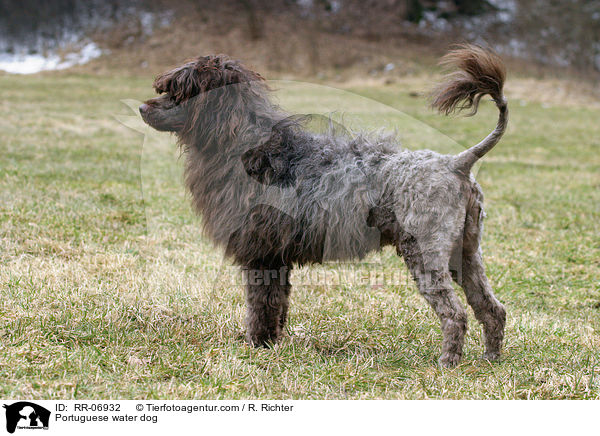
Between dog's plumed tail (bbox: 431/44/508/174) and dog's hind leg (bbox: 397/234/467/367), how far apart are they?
1.89ft

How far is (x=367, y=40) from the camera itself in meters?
32.4

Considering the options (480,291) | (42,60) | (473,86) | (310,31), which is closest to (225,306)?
(480,291)

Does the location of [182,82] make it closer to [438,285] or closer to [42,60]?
[438,285]

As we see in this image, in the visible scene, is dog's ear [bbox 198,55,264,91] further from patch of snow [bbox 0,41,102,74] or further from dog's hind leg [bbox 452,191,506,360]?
patch of snow [bbox 0,41,102,74]

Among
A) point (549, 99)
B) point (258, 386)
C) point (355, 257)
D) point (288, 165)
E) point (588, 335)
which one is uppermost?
point (288, 165)

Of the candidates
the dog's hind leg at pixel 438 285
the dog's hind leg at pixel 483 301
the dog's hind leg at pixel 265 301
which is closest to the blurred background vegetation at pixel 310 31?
the dog's hind leg at pixel 483 301

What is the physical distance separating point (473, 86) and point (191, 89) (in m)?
1.81

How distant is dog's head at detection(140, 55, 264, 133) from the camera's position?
3850 millimetres

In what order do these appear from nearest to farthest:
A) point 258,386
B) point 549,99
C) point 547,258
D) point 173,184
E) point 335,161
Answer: point 258,386
point 335,161
point 547,258
point 173,184
point 549,99

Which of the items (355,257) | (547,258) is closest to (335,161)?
(355,257)

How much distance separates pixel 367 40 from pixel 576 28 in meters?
10.8

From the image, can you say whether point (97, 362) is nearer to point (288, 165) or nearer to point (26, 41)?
point (288, 165)

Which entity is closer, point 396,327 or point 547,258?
point 396,327
